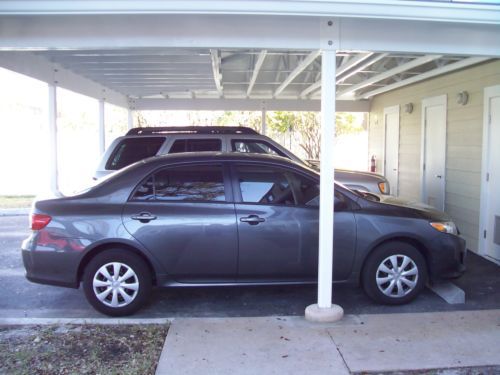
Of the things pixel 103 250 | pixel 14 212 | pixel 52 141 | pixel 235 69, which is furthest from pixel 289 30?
pixel 14 212

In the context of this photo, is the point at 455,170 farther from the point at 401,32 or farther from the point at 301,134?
the point at 301,134

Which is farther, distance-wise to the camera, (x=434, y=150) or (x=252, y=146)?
(x=434, y=150)

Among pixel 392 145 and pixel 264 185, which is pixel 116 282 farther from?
pixel 392 145

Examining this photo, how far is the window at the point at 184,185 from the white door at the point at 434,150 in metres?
5.30

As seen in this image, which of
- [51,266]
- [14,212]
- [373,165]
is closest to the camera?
[51,266]

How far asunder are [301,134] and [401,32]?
17.0 m

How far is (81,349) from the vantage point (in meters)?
4.22

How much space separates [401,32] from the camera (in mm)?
4777

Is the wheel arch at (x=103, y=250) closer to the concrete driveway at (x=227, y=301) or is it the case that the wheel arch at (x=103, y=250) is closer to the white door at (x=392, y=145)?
the concrete driveway at (x=227, y=301)

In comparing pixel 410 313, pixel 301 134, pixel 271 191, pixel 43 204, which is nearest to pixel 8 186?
pixel 301 134

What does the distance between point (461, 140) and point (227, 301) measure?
506 cm

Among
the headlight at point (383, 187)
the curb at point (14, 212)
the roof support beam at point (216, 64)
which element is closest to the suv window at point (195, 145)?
the roof support beam at point (216, 64)

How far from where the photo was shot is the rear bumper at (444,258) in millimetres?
5312

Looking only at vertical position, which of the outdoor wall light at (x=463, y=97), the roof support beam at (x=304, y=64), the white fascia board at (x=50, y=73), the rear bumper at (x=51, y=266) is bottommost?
the rear bumper at (x=51, y=266)
